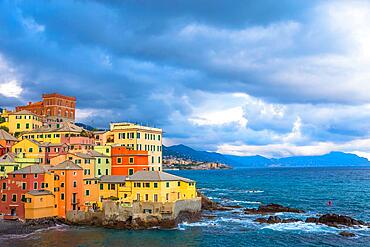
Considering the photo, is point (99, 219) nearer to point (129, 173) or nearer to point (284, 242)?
point (129, 173)

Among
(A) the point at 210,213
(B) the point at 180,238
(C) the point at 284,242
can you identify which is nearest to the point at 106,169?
(A) the point at 210,213

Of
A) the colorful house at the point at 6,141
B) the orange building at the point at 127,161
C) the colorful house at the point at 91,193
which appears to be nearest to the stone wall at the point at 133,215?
the colorful house at the point at 91,193

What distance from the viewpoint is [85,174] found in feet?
291

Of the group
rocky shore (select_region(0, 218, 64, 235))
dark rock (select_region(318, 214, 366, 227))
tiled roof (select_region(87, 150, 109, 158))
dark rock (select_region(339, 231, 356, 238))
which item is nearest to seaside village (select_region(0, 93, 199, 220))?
tiled roof (select_region(87, 150, 109, 158))

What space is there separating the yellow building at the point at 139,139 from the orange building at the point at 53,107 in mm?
48522

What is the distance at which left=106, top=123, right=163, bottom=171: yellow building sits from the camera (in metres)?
101

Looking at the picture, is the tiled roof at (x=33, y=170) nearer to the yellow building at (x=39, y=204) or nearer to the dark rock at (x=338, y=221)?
the yellow building at (x=39, y=204)

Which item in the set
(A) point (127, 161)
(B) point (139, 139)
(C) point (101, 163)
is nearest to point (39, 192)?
(C) point (101, 163)

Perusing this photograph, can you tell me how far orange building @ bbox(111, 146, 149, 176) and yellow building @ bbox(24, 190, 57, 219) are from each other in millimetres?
17256

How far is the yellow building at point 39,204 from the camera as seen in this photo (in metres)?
78.9

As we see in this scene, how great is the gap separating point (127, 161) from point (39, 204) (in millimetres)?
21691

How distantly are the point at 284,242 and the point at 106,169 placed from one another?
42270 millimetres

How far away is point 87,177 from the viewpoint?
88375mm

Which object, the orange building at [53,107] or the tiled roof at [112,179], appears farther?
the orange building at [53,107]
